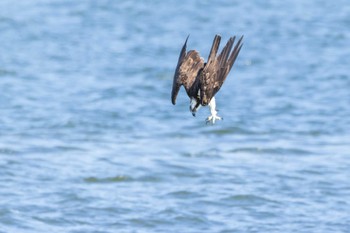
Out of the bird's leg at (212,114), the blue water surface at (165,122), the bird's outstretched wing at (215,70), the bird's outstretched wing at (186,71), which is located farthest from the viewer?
the blue water surface at (165,122)

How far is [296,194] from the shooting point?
1282 centimetres

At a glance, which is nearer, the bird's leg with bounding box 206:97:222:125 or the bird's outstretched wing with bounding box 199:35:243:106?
the bird's leg with bounding box 206:97:222:125

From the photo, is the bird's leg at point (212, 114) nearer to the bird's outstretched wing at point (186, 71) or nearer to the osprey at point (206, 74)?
the osprey at point (206, 74)

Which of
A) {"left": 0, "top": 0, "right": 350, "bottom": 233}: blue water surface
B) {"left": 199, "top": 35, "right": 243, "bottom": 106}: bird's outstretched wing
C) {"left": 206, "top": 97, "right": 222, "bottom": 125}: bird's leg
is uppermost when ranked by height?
{"left": 0, "top": 0, "right": 350, "bottom": 233}: blue water surface

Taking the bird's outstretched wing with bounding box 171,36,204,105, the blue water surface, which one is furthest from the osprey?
the blue water surface

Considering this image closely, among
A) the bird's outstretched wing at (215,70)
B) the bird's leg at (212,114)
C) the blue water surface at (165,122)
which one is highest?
the blue water surface at (165,122)

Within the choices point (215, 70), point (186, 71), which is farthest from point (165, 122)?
point (215, 70)

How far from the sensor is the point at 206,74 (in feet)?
28.1

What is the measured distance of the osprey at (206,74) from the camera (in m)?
8.43

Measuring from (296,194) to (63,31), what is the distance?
11373 millimetres

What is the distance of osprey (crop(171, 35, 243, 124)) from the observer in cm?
843

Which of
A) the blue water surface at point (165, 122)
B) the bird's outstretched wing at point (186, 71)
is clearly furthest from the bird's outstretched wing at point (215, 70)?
the blue water surface at point (165, 122)

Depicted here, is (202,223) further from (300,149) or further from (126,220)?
(300,149)

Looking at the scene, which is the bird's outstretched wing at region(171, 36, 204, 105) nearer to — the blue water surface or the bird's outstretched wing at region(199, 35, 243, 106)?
the bird's outstretched wing at region(199, 35, 243, 106)
